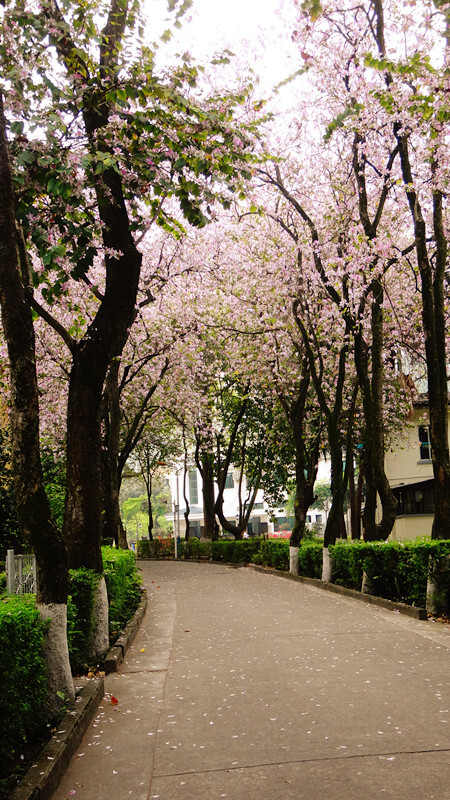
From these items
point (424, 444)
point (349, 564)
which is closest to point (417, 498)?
point (424, 444)

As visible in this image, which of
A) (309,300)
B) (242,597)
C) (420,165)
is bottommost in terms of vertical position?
(242,597)

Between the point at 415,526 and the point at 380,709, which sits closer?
the point at 380,709

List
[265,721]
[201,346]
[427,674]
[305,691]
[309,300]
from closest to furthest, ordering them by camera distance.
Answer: [265,721], [305,691], [427,674], [309,300], [201,346]

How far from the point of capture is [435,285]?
1378cm

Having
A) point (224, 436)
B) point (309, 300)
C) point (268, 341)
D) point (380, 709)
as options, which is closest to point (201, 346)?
point (268, 341)

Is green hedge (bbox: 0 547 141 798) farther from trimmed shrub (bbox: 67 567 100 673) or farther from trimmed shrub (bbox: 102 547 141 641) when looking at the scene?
trimmed shrub (bbox: 102 547 141 641)

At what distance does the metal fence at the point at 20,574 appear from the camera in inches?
346

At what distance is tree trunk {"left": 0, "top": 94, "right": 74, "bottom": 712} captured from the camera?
6.80 meters

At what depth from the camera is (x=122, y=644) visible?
33.8 ft

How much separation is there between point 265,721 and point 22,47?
7047 millimetres

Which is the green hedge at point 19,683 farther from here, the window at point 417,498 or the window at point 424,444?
the window at point 424,444

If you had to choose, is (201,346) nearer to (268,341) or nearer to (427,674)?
(268,341)

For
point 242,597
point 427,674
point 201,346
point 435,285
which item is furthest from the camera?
point 201,346

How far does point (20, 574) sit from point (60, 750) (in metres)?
3.58
